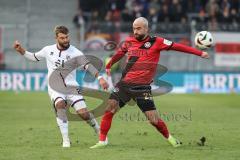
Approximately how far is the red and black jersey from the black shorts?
127 mm

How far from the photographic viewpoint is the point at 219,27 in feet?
114

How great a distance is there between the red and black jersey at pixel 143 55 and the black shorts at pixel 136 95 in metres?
0.13

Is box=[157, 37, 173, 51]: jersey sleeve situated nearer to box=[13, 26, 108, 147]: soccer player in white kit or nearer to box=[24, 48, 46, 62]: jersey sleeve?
box=[13, 26, 108, 147]: soccer player in white kit

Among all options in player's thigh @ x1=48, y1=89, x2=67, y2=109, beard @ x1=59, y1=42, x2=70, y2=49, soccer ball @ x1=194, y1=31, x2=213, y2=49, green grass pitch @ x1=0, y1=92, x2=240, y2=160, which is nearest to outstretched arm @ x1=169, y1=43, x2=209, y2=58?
soccer ball @ x1=194, y1=31, x2=213, y2=49

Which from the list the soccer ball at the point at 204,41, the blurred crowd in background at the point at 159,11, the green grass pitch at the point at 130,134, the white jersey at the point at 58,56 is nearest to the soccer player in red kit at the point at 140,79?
the green grass pitch at the point at 130,134

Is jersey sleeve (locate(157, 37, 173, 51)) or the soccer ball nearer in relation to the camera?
jersey sleeve (locate(157, 37, 173, 51))

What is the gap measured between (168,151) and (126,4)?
25720mm

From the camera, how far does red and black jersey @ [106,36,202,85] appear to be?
13258 millimetres

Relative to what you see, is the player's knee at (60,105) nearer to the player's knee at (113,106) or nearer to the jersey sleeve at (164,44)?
the player's knee at (113,106)

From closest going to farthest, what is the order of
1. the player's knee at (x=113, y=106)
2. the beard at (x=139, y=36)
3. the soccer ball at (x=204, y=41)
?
the beard at (x=139, y=36) < the player's knee at (x=113, y=106) < the soccer ball at (x=204, y=41)

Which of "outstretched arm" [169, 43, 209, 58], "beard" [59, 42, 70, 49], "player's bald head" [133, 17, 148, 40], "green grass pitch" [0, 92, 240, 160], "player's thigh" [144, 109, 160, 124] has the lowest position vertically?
"green grass pitch" [0, 92, 240, 160]

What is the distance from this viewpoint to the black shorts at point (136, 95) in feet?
43.6

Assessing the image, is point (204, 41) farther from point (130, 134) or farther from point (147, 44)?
point (130, 134)

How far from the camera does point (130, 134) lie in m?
16.2
